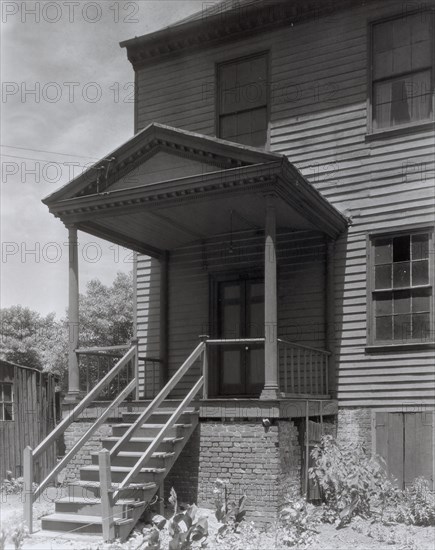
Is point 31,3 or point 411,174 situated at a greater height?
point 31,3

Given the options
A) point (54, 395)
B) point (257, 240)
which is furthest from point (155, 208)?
point (54, 395)

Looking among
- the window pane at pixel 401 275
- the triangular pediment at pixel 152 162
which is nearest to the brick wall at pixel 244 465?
the window pane at pixel 401 275

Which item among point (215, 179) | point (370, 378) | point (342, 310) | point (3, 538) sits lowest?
point (3, 538)

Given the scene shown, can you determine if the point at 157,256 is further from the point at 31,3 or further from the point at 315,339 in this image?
the point at 31,3

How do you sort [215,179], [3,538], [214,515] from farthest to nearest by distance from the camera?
[215,179] → [214,515] → [3,538]

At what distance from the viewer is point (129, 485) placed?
802cm

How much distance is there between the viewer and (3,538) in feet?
22.1

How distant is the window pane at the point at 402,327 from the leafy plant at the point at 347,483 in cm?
206

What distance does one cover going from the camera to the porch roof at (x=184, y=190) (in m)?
9.71

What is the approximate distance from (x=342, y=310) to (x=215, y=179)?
3313 millimetres

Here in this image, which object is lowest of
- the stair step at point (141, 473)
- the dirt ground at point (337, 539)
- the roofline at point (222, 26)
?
the dirt ground at point (337, 539)

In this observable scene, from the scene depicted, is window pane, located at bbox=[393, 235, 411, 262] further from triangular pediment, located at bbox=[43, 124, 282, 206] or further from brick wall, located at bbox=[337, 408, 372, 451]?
triangular pediment, located at bbox=[43, 124, 282, 206]

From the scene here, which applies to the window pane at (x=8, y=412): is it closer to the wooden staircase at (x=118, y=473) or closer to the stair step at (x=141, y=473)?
the wooden staircase at (x=118, y=473)

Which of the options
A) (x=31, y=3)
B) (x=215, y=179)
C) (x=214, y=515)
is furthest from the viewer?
(x=31, y=3)
